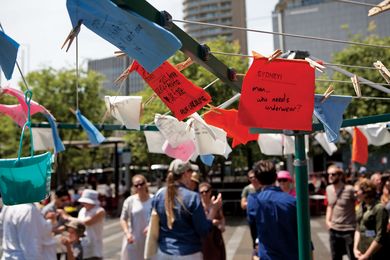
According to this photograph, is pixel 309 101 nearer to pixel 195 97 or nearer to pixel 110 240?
pixel 195 97

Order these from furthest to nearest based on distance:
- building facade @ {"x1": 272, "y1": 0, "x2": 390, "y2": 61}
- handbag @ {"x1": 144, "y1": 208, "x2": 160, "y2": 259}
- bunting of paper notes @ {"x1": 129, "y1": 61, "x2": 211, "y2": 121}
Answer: building facade @ {"x1": 272, "y1": 0, "x2": 390, "y2": 61}
handbag @ {"x1": 144, "y1": 208, "x2": 160, "y2": 259}
bunting of paper notes @ {"x1": 129, "y1": 61, "x2": 211, "y2": 121}

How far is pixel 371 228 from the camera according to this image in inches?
188

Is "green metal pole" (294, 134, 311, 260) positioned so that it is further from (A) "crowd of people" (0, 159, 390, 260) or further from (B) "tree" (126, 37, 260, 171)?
(B) "tree" (126, 37, 260, 171)

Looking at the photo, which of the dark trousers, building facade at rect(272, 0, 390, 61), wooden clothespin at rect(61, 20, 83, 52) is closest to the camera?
wooden clothespin at rect(61, 20, 83, 52)

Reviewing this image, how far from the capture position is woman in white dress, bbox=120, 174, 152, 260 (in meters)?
5.34

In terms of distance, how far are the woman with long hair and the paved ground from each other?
215 inches

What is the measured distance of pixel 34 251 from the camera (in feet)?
13.4

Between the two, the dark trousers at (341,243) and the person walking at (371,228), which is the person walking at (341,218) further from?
the person walking at (371,228)

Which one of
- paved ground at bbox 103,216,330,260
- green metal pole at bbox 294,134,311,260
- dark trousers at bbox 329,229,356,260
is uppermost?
green metal pole at bbox 294,134,311,260

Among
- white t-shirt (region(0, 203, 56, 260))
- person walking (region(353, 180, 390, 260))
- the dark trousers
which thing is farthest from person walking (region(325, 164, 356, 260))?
white t-shirt (region(0, 203, 56, 260))

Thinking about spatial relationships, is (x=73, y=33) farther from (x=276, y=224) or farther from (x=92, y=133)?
(x=92, y=133)

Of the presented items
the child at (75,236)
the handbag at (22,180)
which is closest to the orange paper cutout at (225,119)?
the handbag at (22,180)

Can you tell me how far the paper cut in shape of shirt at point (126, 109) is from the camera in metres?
3.70

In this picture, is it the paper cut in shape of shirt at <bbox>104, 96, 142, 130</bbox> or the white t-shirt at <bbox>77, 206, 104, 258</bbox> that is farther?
the white t-shirt at <bbox>77, 206, 104, 258</bbox>
